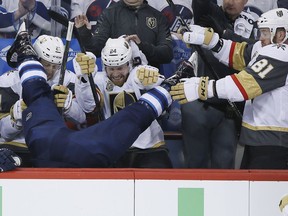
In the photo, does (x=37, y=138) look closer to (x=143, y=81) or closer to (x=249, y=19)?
(x=143, y=81)

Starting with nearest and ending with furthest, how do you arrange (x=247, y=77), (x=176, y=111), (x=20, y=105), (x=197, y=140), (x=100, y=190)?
(x=100, y=190) < (x=247, y=77) < (x=20, y=105) < (x=197, y=140) < (x=176, y=111)

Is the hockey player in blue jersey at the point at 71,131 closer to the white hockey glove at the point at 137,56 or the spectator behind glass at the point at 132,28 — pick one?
the white hockey glove at the point at 137,56

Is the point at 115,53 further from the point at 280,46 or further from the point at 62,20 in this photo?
the point at 280,46

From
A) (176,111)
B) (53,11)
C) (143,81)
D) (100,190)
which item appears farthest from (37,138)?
(176,111)

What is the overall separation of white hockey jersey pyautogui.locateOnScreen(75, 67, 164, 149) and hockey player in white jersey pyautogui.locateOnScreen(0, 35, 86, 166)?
6 centimetres

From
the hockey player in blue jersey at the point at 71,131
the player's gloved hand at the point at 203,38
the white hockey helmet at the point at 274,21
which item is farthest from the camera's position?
the player's gloved hand at the point at 203,38

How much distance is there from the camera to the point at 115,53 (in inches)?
201

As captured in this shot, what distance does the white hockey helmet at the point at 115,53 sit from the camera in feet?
16.7

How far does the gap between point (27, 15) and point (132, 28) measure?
0.67 metres

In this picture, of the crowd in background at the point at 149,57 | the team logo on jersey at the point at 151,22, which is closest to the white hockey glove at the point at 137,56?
the crowd in background at the point at 149,57

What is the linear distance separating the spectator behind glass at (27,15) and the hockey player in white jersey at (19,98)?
51 cm

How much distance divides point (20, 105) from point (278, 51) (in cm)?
131

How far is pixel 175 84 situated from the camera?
483cm

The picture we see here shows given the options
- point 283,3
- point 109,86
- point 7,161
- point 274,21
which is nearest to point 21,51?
point 109,86
